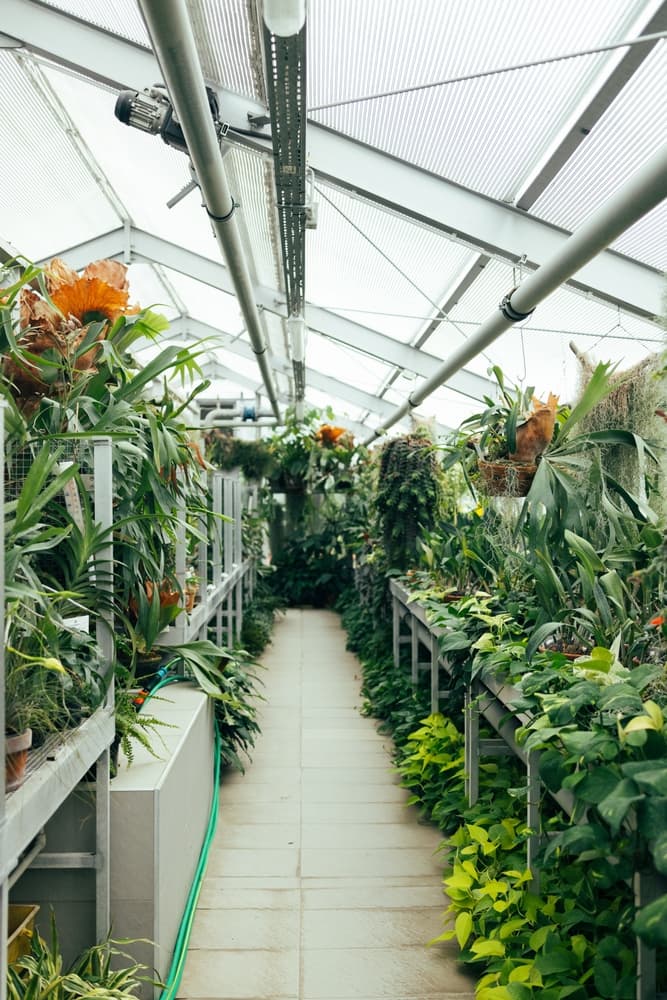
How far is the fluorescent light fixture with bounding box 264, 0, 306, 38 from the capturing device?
1.93 m

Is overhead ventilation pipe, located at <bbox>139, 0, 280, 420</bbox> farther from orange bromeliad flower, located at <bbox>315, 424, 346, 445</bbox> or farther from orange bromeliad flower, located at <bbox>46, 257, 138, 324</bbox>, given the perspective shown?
orange bromeliad flower, located at <bbox>315, 424, 346, 445</bbox>

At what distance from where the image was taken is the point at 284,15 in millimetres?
1950

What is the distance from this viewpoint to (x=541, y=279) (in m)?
2.84

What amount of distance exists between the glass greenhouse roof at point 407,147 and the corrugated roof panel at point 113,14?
10 mm

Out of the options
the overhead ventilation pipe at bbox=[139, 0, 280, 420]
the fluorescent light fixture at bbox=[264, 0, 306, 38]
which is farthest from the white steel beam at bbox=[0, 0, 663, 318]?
the fluorescent light fixture at bbox=[264, 0, 306, 38]

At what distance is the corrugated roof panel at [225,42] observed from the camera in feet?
9.55

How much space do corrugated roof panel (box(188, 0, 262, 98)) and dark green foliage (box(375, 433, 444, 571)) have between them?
7.81 feet

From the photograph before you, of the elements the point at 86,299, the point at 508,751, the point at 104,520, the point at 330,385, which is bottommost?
the point at 508,751

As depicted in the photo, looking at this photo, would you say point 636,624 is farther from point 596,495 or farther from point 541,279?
point 541,279

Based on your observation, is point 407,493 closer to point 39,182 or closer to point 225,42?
point 225,42

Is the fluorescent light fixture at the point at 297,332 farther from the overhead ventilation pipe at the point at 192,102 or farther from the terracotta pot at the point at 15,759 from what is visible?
the terracotta pot at the point at 15,759

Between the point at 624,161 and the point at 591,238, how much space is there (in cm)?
100

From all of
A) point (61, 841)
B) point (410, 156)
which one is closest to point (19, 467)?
point (61, 841)

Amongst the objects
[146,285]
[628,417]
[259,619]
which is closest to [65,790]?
[628,417]
